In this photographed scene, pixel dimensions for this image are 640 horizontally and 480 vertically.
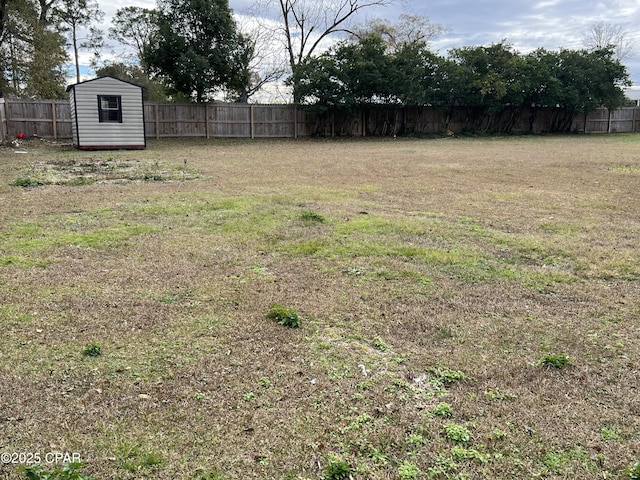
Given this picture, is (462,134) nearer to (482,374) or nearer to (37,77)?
(37,77)

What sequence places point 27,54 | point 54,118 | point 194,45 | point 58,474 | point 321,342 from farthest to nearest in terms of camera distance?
point 27,54 < point 194,45 < point 54,118 < point 321,342 < point 58,474

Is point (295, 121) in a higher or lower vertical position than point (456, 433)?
higher

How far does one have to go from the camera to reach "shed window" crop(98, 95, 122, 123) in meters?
15.8

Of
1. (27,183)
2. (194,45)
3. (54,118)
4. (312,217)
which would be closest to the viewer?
(312,217)

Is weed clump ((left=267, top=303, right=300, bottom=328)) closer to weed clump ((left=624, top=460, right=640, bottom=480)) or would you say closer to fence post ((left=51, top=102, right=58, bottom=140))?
weed clump ((left=624, top=460, right=640, bottom=480))

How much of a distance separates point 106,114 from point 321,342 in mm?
15248

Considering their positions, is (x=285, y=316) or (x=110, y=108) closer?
(x=285, y=316)

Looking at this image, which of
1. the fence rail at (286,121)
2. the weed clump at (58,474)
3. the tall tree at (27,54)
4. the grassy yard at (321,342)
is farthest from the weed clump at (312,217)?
the tall tree at (27,54)

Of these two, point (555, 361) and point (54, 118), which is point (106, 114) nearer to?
point (54, 118)

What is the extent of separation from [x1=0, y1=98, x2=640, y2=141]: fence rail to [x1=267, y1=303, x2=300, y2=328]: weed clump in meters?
16.9

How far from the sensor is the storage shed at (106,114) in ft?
50.9

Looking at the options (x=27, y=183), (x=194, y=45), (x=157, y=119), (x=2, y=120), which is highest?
(x=194, y=45)

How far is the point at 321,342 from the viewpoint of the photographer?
2951 mm

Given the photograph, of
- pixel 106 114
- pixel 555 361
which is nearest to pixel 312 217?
pixel 555 361
